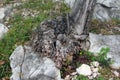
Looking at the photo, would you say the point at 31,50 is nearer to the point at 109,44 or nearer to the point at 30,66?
the point at 30,66

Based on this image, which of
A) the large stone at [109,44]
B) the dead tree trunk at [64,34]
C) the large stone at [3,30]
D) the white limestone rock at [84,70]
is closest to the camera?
the white limestone rock at [84,70]

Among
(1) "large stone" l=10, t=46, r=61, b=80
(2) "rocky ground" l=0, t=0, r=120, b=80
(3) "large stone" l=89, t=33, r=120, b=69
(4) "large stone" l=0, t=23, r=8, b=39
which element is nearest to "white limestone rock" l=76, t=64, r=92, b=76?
(2) "rocky ground" l=0, t=0, r=120, b=80

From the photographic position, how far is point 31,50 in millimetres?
6793

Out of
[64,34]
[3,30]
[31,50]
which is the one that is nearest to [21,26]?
[3,30]

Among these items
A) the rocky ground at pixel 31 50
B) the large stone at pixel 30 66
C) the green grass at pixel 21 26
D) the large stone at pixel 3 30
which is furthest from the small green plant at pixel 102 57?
the large stone at pixel 3 30

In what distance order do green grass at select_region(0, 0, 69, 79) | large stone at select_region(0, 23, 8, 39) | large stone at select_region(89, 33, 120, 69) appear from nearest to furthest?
large stone at select_region(89, 33, 120, 69), green grass at select_region(0, 0, 69, 79), large stone at select_region(0, 23, 8, 39)

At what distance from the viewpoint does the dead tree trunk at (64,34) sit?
21.1 ft

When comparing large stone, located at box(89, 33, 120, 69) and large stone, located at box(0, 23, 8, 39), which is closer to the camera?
large stone, located at box(89, 33, 120, 69)

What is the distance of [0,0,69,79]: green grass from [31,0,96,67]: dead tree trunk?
24.9 inches

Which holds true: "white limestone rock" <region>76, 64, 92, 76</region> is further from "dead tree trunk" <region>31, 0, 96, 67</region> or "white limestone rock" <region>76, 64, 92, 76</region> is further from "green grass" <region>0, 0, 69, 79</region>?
"green grass" <region>0, 0, 69, 79</region>

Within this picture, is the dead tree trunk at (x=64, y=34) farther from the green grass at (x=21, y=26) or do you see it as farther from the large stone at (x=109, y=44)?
the green grass at (x=21, y=26)

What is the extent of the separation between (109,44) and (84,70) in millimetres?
1194

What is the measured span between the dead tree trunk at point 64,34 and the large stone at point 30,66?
143 mm

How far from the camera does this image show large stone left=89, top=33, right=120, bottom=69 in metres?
6.55
